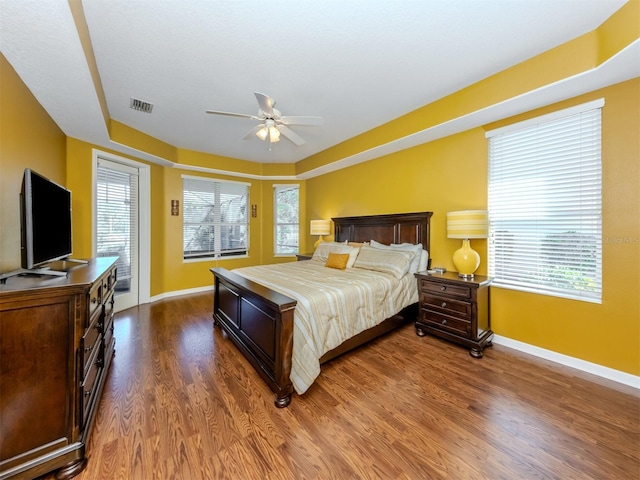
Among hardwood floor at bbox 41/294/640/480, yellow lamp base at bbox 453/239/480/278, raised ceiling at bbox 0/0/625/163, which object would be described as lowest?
→ hardwood floor at bbox 41/294/640/480

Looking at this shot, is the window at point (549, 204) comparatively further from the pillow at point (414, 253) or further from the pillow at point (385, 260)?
the pillow at point (385, 260)

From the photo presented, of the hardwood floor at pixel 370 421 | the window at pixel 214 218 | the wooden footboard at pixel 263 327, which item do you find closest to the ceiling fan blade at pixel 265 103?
the wooden footboard at pixel 263 327

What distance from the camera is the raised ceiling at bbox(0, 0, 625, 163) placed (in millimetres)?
1638

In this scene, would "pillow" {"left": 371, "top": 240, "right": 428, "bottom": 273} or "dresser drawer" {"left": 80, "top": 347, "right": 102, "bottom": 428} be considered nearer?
"dresser drawer" {"left": 80, "top": 347, "right": 102, "bottom": 428}

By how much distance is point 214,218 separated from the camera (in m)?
5.12

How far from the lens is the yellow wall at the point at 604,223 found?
2035 mm

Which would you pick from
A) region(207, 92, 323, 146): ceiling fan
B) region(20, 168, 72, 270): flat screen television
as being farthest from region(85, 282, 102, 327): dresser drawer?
region(207, 92, 323, 146): ceiling fan

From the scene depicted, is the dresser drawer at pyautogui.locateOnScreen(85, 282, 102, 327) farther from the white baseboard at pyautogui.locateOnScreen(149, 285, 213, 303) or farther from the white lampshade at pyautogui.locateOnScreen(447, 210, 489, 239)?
the white lampshade at pyautogui.locateOnScreen(447, 210, 489, 239)

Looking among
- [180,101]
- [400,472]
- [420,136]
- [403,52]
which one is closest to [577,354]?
[400,472]

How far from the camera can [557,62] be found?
2.04m

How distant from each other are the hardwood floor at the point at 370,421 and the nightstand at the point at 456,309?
0.21 meters

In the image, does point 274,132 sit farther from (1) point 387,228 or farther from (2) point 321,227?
(2) point 321,227

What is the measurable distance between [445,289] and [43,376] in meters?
3.22

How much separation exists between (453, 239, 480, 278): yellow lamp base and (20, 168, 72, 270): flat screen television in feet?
11.7
